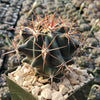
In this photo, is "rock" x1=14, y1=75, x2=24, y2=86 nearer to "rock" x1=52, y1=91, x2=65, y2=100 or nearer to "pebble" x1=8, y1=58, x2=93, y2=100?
"pebble" x1=8, y1=58, x2=93, y2=100

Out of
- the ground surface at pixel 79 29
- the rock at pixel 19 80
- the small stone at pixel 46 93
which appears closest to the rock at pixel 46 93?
the small stone at pixel 46 93

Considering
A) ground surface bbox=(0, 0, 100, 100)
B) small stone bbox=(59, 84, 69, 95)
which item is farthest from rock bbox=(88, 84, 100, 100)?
small stone bbox=(59, 84, 69, 95)

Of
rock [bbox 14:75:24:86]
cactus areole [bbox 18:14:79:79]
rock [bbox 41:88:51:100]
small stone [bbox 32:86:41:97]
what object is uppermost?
cactus areole [bbox 18:14:79:79]

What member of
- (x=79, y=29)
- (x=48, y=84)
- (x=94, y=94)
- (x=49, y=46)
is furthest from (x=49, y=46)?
(x=79, y=29)

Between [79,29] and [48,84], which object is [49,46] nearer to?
[48,84]

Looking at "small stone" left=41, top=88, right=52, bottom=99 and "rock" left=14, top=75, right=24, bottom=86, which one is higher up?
"rock" left=14, top=75, right=24, bottom=86

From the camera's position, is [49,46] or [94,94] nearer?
[49,46]

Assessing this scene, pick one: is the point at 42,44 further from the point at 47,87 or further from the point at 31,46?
the point at 47,87

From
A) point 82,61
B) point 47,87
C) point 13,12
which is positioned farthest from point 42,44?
point 13,12
